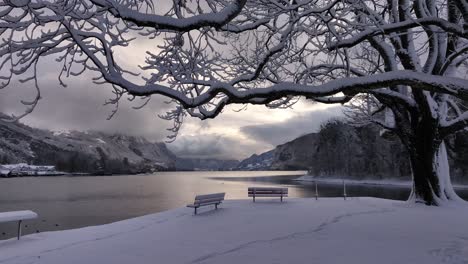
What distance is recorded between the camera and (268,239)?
426 inches

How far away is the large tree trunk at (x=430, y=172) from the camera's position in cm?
1706

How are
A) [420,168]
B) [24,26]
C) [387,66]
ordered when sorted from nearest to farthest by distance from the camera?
[24,26], [387,66], [420,168]

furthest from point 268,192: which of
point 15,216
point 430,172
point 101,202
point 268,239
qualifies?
point 101,202

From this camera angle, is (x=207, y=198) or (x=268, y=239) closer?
(x=268, y=239)

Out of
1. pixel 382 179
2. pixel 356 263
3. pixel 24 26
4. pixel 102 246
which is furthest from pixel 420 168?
pixel 382 179

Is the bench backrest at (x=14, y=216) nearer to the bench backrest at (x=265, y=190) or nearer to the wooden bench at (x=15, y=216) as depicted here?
the wooden bench at (x=15, y=216)

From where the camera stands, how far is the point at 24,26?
780 centimetres

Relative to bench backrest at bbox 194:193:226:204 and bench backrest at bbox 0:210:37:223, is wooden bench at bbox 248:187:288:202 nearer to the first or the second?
bench backrest at bbox 194:193:226:204

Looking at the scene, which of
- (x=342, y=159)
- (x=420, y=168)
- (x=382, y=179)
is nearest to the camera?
(x=420, y=168)

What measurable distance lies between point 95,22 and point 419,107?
13763 mm

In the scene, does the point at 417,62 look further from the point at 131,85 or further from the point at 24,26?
the point at 24,26

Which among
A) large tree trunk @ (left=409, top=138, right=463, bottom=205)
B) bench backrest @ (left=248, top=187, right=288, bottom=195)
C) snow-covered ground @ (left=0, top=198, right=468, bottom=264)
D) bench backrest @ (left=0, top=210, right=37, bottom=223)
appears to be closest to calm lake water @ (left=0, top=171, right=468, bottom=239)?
bench backrest @ (left=0, top=210, right=37, bottom=223)

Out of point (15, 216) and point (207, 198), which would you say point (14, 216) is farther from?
point (207, 198)

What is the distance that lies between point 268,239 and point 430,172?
9.91 metres
